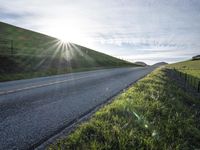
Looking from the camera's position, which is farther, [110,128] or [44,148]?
[110,128]

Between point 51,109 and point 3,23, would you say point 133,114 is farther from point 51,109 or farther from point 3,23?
point 3,23

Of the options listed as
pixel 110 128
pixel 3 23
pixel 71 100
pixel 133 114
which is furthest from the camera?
pixel 3 23

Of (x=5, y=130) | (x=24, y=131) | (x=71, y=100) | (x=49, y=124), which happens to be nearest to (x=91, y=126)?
(x=49, y=124)

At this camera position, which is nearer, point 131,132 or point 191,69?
point 131,132

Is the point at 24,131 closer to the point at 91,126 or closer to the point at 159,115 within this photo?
the point at 91,126

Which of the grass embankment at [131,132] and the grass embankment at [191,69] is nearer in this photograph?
the grass embankment at [131,132]

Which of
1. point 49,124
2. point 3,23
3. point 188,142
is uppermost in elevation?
point 3,23

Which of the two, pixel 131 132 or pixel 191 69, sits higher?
pixel 131 132

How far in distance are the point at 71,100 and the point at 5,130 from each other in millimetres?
3426

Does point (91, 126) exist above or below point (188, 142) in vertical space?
above

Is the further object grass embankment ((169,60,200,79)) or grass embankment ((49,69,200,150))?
grass embankment ((169,60,200,79))

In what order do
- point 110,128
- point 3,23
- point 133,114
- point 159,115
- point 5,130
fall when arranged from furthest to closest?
point 3,23 < point 159,115 < point 133,114 < point 110,128 < point 5,130

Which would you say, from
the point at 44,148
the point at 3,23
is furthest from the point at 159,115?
the point at 3,23

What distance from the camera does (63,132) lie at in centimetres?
454
